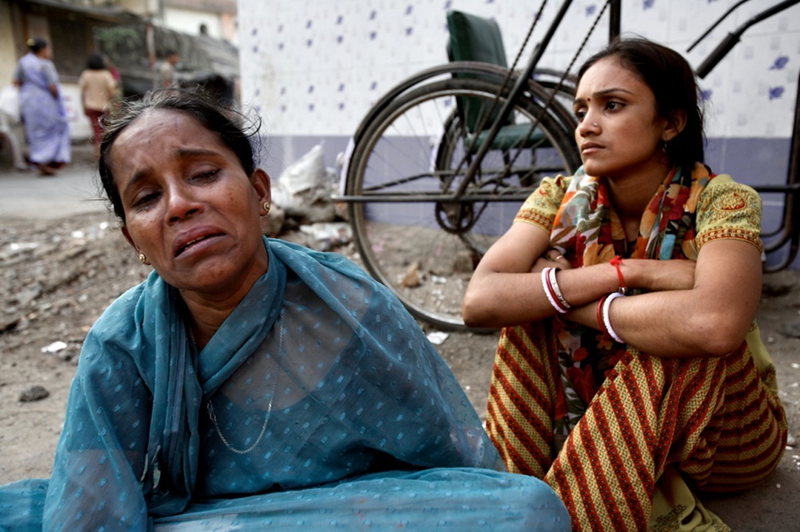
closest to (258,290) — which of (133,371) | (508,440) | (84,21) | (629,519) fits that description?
(133,371)

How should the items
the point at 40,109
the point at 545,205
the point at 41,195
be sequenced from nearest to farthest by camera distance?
the point at 545,205 < the point at 41,195 < the point at 40,109

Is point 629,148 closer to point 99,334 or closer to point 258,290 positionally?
point 258,290

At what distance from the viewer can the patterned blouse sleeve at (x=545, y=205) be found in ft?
5.82

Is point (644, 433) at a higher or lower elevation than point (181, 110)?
lower

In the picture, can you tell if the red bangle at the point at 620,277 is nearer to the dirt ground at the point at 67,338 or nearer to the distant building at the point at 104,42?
the dirt ground at the point at 67,338

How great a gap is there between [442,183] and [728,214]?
1.63 m

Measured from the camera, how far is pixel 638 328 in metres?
1.46

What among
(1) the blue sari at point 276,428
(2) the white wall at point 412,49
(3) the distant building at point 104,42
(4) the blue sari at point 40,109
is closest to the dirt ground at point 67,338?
(1) the blue sari at point 276,428

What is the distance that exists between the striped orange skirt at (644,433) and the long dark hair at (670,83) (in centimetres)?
55

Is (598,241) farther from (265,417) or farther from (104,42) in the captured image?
(104,42)

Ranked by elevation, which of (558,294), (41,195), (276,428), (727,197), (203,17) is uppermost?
(203,17)

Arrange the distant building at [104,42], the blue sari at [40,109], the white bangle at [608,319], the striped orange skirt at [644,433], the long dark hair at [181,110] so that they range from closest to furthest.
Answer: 1. the long dark hair at [181,110]
2. the striped orange skirt at [644,433]
3. the white bangle at [608,319]
4. the blue sari at [40,109]
5. the distant building at [104,42]

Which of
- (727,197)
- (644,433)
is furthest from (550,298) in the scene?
(727,197)

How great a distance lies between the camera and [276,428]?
124 centimetres
